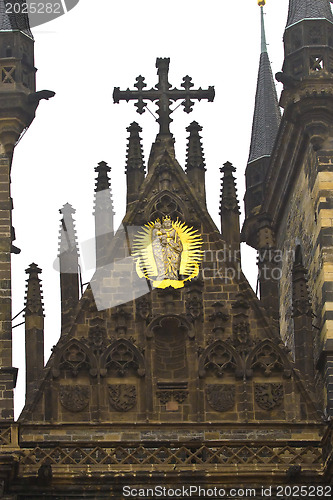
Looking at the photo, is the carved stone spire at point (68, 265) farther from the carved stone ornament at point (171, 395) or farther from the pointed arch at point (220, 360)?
the pointed arch at point (220, 360)

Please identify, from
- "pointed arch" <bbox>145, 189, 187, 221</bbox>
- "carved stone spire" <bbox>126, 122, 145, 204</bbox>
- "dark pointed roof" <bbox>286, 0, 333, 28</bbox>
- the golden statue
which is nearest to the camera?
the golden statue

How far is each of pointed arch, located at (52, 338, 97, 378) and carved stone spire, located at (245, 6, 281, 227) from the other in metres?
6.68

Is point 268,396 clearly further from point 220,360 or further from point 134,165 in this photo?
point 134,165

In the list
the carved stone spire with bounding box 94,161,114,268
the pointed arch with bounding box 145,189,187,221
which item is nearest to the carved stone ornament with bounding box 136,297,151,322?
the carved stone spire with bounding box 94,161,114,268

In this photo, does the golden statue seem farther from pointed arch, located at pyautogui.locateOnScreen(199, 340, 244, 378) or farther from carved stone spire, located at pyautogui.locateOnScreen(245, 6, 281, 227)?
carved stone spire, located at pyautogui.locateOnScreen(245, 6, 281, 227)

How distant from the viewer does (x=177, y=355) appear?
111ft

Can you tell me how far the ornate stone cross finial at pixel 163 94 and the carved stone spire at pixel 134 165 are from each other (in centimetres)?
50

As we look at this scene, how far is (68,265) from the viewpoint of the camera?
3450cm

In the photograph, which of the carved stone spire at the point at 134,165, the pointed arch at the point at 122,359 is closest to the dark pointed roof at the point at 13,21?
the carved stone spire at the point at 134,165

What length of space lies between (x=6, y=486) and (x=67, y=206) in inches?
212

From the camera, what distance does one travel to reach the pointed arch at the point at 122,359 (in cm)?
3338

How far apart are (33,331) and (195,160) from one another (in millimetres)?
4150

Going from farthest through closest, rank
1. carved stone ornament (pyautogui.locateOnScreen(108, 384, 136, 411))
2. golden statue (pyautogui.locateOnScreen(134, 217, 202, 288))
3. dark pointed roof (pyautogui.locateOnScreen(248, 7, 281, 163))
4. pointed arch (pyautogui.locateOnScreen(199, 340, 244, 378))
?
dark pointed roof (pyautogui.locateOnScreen(248, 7, 281, 163)) → golden statue (pyautogui.locateOnScreen(134, 217, 202, 288)) → pointed arch (pyautogui.locateOnScreen(199, 340, 244, 378)) → carved stone ornament (pyautogui.locateOnScreen(108, 384, 136, 411))

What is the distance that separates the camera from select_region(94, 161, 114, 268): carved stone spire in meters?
34.5
